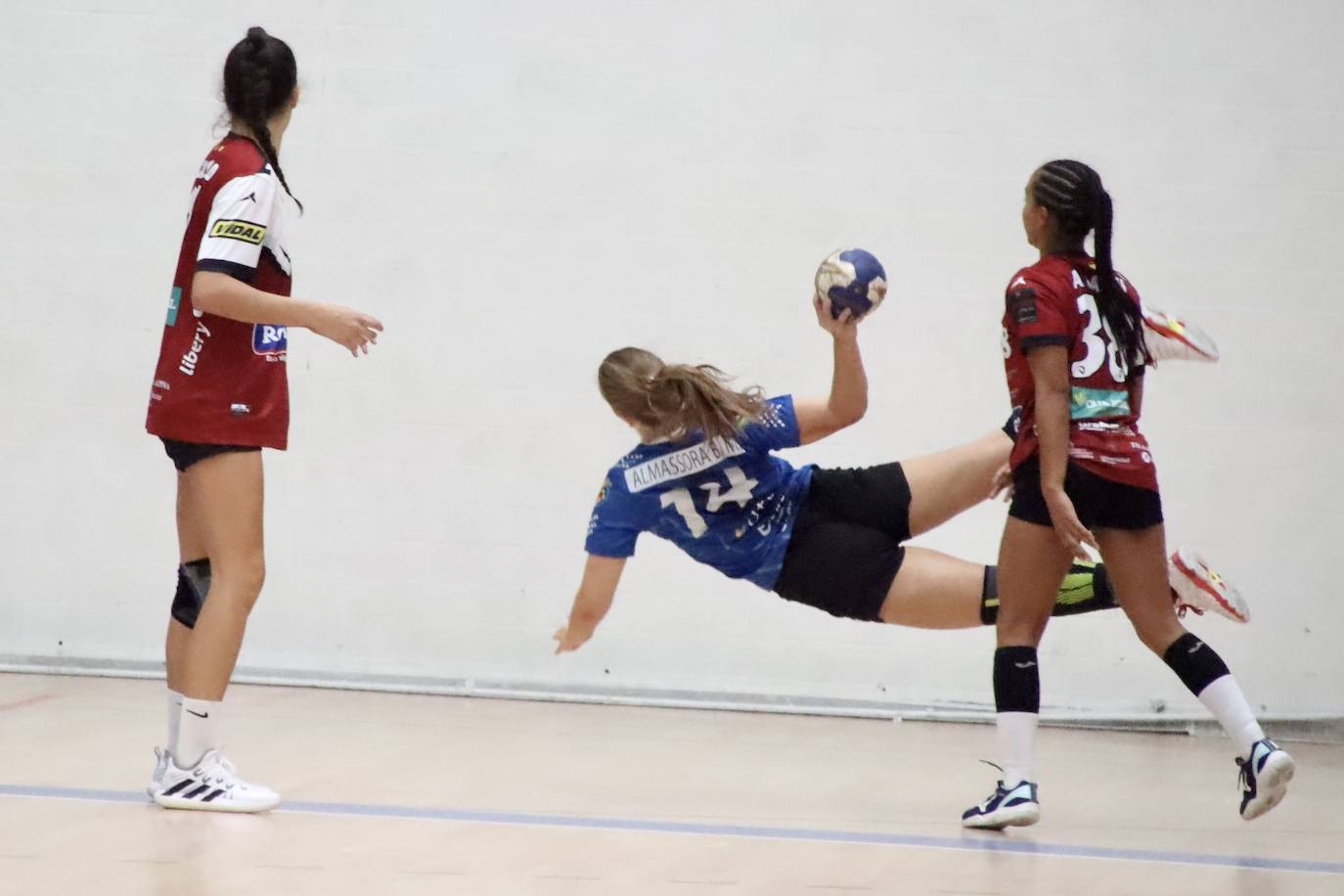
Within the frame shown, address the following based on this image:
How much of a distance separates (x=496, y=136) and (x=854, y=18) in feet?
5.00

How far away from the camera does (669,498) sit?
14.3ft

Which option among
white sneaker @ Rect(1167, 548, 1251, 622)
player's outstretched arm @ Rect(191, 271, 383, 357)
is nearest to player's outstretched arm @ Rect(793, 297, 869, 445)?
white sneaker @ Rect(1167, 548, 1251, 622)

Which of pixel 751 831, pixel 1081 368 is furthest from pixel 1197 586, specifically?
pixel 751 831

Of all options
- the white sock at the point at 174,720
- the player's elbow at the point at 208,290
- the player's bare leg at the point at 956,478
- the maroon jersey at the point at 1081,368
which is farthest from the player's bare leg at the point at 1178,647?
the white sock at the point at 174,720

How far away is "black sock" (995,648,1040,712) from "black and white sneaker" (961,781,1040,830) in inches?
8.0

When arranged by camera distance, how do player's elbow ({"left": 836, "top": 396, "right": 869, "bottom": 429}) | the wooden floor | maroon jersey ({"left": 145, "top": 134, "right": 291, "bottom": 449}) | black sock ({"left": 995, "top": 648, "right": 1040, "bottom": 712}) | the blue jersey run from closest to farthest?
the wooden floor, maroon jersey ({"left": 145, "top": 134, "right": 291, "bottom": 449}), black sock ({"left": 995, "top": 648, "right": 1040, "bottom": 712}), player's elbow ({"left": 836, "top": 396, "right": 869, "bottom": 429}), the blue jersey

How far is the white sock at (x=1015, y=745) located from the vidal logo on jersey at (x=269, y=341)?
7.03 ft

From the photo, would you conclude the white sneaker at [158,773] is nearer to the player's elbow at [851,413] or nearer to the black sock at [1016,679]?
the player's elbow at [851,413]

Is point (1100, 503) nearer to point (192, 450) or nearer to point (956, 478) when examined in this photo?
point (956, 478)

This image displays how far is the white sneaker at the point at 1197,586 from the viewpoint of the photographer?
438cm

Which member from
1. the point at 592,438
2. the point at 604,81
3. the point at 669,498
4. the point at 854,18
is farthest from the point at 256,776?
the point at 854,18

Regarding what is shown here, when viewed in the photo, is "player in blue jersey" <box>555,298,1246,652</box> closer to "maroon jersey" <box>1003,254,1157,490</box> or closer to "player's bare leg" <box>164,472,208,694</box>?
"maroon jersey" <box>1003,254,1157,490</box>

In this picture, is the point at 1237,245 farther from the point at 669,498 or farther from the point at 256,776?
the point at 256,776

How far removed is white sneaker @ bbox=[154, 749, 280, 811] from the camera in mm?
4055
